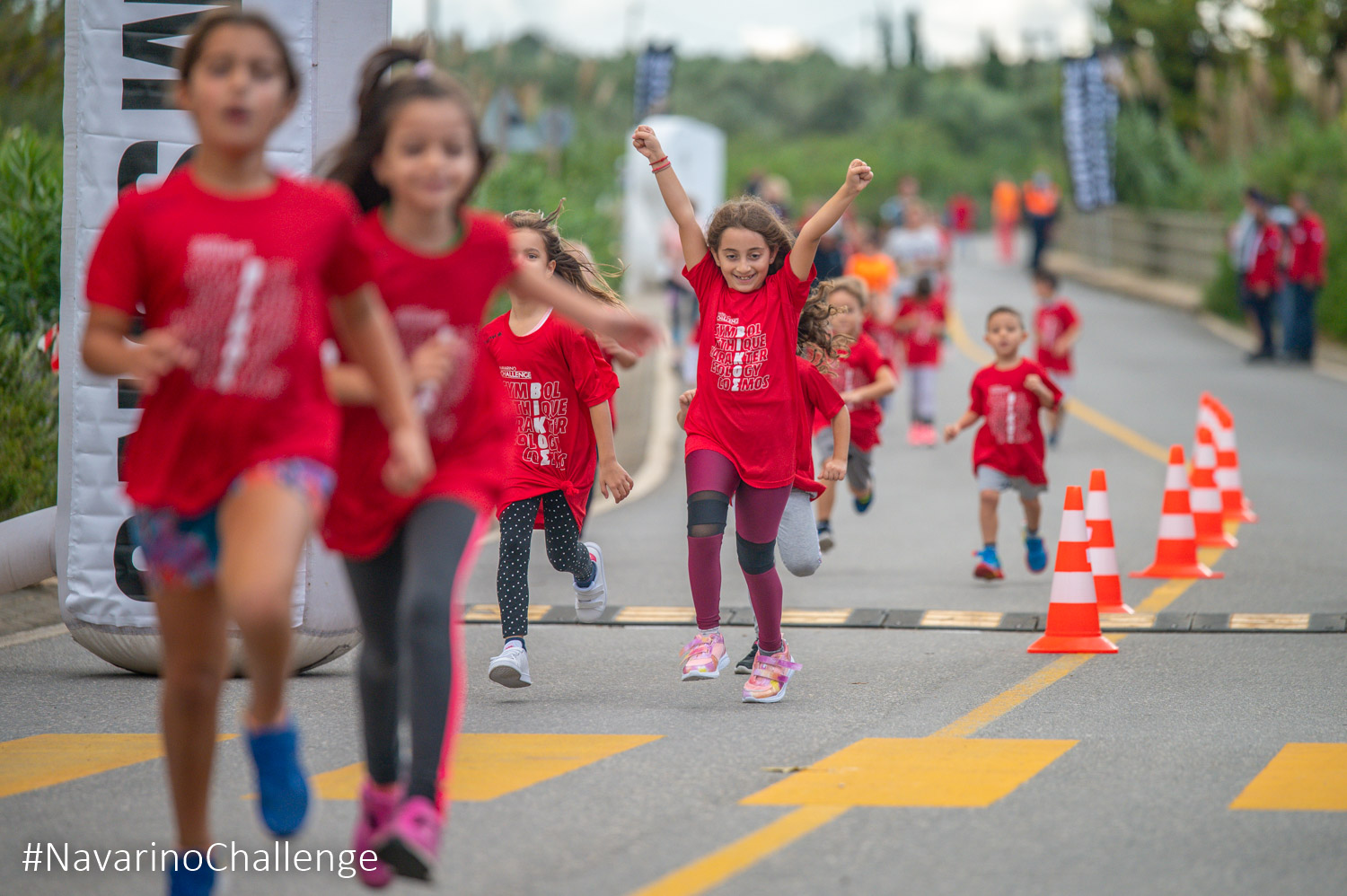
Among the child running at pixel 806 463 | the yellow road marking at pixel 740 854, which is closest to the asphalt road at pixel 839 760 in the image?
the yellow road marking at pixel 740 854

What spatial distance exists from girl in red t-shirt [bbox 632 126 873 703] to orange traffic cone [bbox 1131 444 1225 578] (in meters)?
3.92

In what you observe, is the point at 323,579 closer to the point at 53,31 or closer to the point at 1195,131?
the point at 53,31

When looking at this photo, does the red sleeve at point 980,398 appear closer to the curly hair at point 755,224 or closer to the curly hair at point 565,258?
the curly hair at point 565,258

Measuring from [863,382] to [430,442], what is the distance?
23.9 feet

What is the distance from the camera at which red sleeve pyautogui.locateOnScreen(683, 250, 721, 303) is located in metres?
6.75

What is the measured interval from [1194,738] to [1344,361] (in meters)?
20.8

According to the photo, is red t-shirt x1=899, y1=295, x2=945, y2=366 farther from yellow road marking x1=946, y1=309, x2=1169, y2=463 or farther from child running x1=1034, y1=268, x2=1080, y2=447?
yellow road marking x1=946, y1=309, x2=1169, y2=463

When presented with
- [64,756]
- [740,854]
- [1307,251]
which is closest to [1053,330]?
[1307,251]

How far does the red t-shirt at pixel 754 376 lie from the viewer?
6.56 metres

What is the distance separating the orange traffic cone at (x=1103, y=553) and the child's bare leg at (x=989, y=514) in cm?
106

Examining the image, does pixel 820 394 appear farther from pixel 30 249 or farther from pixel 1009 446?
pixel 30 249

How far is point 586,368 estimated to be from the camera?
6.91 metres

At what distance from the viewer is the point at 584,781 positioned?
530 centimetres

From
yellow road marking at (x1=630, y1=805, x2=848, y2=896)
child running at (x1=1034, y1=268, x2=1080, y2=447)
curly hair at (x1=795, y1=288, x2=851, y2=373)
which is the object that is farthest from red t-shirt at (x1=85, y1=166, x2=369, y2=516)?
child running at (x1=1034, y1=268, x2=1080, y2=447)
